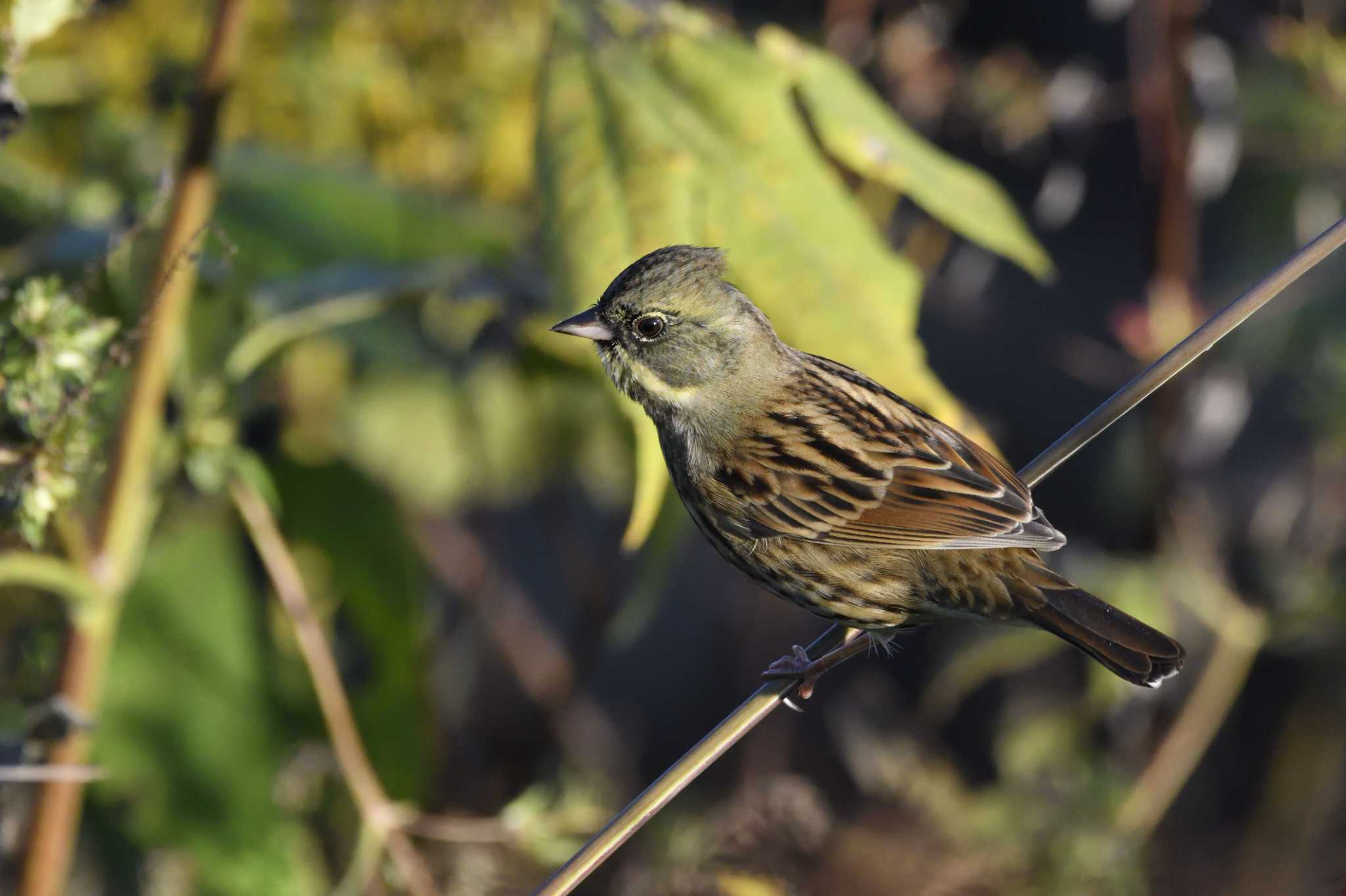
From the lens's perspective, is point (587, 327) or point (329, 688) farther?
point (329, 688)

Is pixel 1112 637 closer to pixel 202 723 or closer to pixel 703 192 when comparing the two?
pixel 703 192

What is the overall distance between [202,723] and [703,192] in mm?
1418

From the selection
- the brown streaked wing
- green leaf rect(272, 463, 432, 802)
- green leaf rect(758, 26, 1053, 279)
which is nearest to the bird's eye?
the brown streaked wing

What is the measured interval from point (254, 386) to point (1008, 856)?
6.68ft

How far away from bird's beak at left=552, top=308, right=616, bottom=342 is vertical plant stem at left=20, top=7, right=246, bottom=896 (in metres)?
0.52

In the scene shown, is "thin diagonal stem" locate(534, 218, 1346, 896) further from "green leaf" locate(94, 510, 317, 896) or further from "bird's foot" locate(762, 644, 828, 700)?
"green leaf" locate(94, 510, 317, 896)

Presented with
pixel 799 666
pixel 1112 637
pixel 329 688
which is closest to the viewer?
pixel 1112 637

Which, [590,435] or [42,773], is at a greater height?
[590,435]

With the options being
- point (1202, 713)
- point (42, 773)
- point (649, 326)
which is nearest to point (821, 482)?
point (649, 326)

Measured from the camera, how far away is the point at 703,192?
204 cm

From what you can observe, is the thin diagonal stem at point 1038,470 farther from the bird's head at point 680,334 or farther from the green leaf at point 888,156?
the bird's head at point 680,334

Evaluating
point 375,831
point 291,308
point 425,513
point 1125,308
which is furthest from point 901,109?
point 375,831

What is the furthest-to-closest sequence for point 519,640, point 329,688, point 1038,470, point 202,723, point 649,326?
point 519,640 < point 202,723 < point 329,688 < point 649,326 < point 1038,470

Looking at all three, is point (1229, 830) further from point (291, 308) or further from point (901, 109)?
point (291, 308)
